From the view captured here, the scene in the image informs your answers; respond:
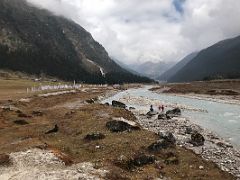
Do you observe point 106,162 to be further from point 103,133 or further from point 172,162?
point 103,133

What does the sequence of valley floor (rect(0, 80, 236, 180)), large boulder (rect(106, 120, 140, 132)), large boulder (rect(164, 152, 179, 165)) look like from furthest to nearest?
large boulder (rect(106, 120, 140, 132)) < large boulder (rect(164, 152, 179, 165)) < valley floor (rect(0, 80, 236, 180))

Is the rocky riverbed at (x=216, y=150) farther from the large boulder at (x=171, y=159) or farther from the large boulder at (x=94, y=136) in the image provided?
the large boulder at (x=94, y=136)

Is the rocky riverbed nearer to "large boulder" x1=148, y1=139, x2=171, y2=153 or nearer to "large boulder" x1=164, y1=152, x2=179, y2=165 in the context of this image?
"large boulder" x1=164, y1=152, x2=179, y2=165

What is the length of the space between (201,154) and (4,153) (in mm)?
22266

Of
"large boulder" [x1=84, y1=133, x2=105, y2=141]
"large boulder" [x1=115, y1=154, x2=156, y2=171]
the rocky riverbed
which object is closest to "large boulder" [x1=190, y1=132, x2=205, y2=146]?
the rocky riverbed

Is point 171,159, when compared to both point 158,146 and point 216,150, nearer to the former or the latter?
→ point 158,146

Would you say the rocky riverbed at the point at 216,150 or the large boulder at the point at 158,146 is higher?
the large boulder at the point at 158,146

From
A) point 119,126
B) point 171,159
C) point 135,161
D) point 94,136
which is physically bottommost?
point 135,161

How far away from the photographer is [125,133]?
51812 millimetres

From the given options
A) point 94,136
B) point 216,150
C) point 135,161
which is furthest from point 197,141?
point 135,161

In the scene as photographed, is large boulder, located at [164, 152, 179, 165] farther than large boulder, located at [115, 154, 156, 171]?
Yes

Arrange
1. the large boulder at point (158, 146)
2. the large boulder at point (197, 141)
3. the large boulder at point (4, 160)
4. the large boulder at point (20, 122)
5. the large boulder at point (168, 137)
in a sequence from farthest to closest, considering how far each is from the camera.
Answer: the large boulder at point (20, 122) → the large boulder at point (197, 141) → the large boulder at point (168, 137) → the large boulder at point (158, 146) → the large boulder at point (4, 160)

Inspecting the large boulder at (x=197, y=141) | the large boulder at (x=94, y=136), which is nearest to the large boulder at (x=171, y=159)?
the large boulder at (x=197, y=141)

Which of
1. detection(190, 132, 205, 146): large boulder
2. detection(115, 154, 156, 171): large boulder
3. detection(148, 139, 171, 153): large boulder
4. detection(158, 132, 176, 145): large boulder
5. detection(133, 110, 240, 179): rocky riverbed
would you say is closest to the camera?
detection(115, 154, 156, 171): large boulder
